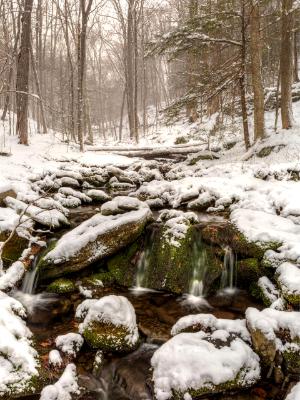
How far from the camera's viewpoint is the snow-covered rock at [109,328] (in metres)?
4.30

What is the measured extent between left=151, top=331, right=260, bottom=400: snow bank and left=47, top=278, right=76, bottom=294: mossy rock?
2.31 meters

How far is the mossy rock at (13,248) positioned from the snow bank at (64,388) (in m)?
2.91

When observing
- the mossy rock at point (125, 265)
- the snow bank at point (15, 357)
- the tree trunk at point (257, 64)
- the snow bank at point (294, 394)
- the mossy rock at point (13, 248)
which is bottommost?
the snow bank at point (294, 394)

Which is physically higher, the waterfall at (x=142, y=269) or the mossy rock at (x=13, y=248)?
the mossy rock at (x=13, y=248)

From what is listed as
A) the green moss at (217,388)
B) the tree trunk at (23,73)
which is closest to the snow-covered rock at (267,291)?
the green moss at (217,388)

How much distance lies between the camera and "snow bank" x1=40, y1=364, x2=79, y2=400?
3545 millimetres

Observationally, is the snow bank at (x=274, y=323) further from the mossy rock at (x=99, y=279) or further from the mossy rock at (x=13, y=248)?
the mossy rock at (x=13, y=248)

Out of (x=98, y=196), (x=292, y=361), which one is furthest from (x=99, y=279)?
(x=98, y=196)

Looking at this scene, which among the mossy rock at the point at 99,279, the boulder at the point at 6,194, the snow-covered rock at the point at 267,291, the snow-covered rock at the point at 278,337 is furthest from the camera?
the boulder at the point at 6,194

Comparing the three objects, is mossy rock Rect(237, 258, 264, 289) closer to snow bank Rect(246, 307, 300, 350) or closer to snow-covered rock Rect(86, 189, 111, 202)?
snow bank Rect(246, 307, 300, 350)

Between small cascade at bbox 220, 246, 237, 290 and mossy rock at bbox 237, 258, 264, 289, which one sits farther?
small cascade at bbox 220, 246, 237, 290

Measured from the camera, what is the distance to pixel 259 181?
8.84 meters

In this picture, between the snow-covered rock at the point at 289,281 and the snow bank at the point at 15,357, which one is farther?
the snow-covered rock at the point at 289,281

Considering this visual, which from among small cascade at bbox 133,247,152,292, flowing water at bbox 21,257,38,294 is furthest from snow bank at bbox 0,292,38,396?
small cascade at bbox 133,247,152,292
